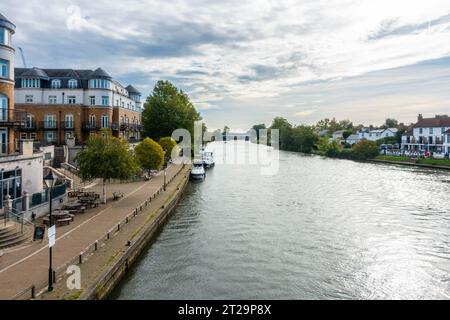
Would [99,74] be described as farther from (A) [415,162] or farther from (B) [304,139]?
(B) [304,139]

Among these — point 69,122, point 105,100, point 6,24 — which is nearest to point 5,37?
point 6,24

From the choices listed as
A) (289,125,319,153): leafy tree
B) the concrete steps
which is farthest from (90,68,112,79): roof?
(289,125,319,153): leafy tree

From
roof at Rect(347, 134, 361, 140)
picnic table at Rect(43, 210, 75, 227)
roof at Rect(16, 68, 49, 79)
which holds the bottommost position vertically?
picnic table at Rect(43, 210, 75, 227)

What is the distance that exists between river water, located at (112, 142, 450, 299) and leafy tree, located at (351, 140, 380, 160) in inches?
2236

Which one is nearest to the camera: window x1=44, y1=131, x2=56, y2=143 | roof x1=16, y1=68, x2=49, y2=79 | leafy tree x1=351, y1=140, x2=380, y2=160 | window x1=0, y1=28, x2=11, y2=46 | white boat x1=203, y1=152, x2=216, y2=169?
window x1=0, y1=28, x2=11, y2=46

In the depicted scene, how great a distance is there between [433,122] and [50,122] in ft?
296

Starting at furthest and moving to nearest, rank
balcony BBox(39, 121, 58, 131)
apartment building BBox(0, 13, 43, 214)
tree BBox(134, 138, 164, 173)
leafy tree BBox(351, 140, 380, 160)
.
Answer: leafy tree BBox(351, 140, 380, 160)
balcony BBox(39, 121, 58, 131)
tree BBox(134, 138, 164, 173)
apartment building BBox(0, 13, 43, 214)

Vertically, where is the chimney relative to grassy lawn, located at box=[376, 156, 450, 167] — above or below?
above

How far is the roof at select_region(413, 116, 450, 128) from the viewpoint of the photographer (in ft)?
312

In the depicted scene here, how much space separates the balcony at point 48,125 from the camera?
4869 cm

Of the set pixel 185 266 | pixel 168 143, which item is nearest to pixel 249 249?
pixel 185 266

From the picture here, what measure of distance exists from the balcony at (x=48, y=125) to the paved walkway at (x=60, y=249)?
24.0m

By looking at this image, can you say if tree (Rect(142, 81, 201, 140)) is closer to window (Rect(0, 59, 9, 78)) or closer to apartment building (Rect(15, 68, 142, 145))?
apartment building (Rect(15, 68, 142, 145))

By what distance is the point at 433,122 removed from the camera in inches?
3912
